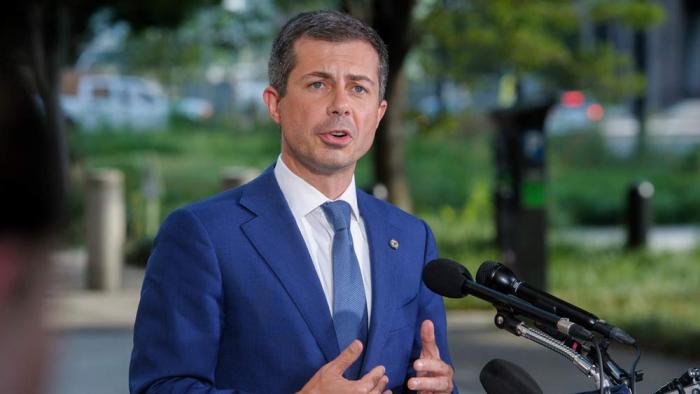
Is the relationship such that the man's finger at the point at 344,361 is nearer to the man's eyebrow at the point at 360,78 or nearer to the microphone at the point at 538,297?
the microphone at the point at 538,297

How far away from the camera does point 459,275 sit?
224 centimetres

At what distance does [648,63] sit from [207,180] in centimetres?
→ 2007

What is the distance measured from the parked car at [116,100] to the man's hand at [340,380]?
25730 mm

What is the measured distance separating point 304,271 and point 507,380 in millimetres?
426

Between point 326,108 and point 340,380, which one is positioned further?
point 326,108

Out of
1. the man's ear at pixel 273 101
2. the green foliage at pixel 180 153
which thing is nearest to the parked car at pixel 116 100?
the green foliage at pixel 180 153

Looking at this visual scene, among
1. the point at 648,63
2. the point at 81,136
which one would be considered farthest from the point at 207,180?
A: the point at 648,63

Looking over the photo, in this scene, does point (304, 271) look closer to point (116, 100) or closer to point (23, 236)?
point (23, 236)

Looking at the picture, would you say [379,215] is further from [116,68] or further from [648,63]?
[648,63]

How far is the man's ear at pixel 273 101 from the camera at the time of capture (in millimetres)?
2586

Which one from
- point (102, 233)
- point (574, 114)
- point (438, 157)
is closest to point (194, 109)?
point (574, 114)

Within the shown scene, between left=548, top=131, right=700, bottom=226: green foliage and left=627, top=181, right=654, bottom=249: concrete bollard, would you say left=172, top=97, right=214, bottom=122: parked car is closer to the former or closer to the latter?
left=548, top=131, right=700, bottom=226: green foliage

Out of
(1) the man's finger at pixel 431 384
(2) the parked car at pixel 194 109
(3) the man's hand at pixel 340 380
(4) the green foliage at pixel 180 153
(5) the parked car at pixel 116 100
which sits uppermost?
(3) the man's hand at pixel 340 380

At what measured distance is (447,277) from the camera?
7.42ft
